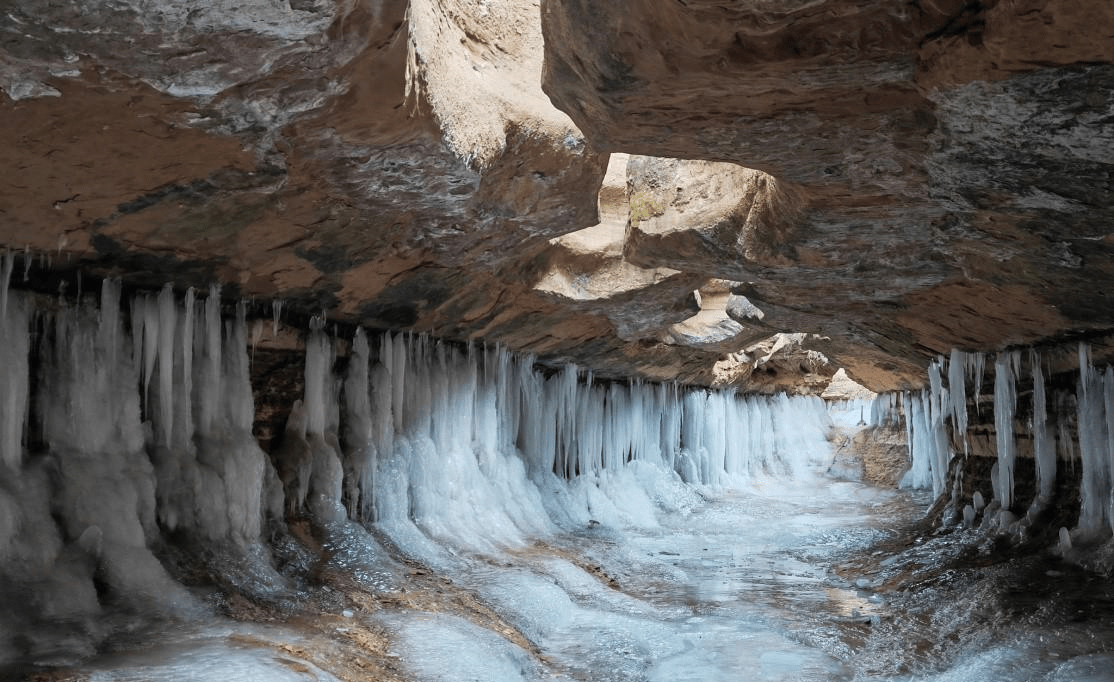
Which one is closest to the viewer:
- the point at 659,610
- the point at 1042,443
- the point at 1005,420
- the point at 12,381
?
the point at 12,381

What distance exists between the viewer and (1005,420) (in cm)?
1136

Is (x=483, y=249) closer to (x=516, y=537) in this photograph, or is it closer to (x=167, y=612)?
(x=167, y=612)

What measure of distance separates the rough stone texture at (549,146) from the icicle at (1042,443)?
526 mm

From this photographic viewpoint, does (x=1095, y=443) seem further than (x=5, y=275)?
Yes

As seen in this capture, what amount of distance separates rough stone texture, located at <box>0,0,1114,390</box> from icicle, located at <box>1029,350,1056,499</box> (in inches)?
20.7

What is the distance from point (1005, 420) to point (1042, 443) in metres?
0.89

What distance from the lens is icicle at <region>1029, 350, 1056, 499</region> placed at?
408 inches

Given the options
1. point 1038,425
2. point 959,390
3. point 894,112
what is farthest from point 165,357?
point 959,390

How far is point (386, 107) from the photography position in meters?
5.09

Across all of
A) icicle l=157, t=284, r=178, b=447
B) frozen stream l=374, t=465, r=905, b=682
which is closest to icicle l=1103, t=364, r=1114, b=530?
frozen stream l=374, t=465, r=905, b=682

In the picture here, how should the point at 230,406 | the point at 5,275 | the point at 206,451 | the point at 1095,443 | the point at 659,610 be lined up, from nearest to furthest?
1. the point at 5,275
2. the point at 206,451
3. the point at 230,406
4. the point at 1095,443
5. the point at 659,610

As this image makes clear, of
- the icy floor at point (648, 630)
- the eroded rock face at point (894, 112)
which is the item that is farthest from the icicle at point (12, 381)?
the eroded rock face at point (894, 112)

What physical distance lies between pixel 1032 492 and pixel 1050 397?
1385 mm

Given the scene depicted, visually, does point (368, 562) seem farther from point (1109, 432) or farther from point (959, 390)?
point (959, 390)
